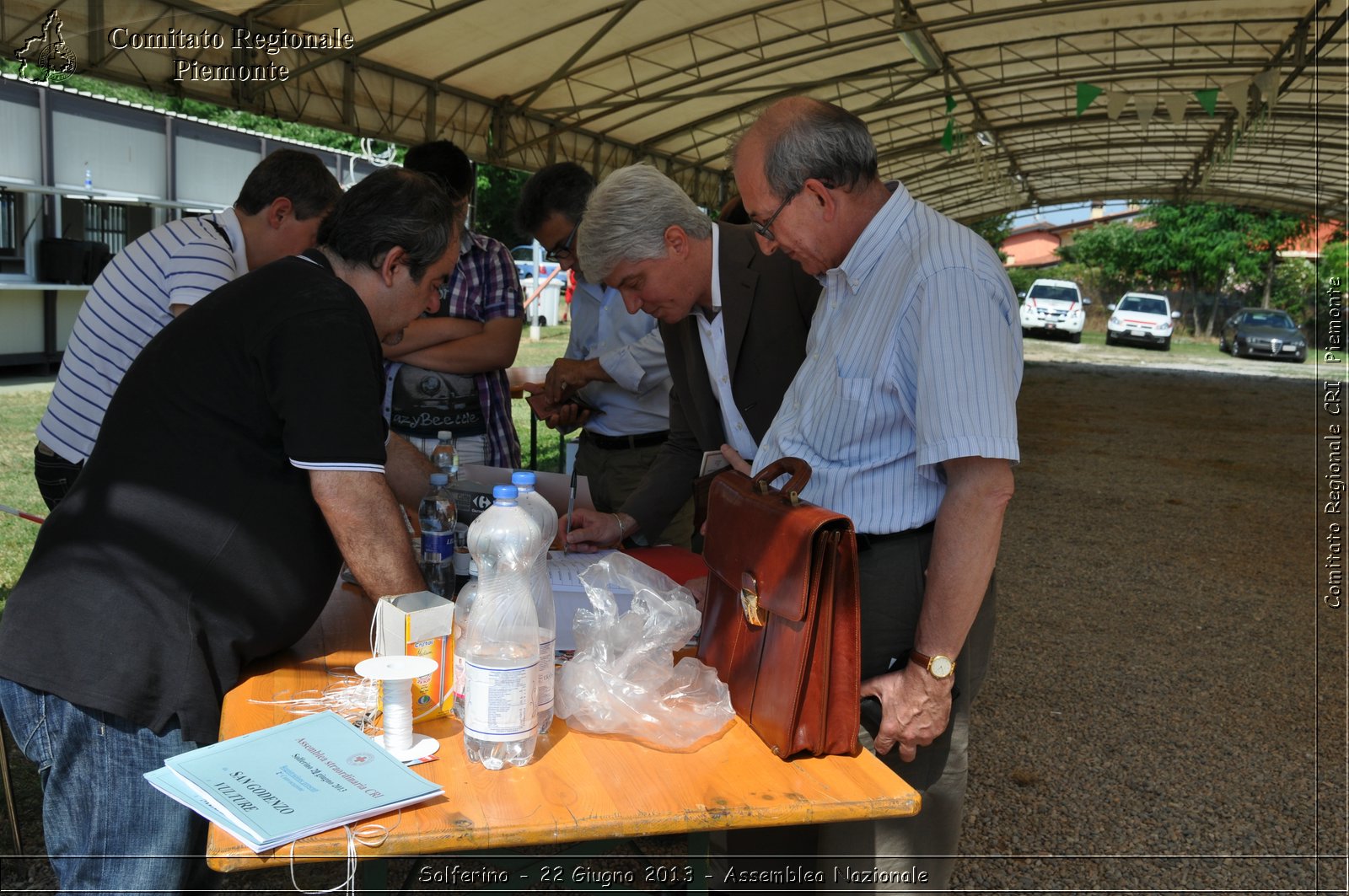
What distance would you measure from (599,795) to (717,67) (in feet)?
38.4

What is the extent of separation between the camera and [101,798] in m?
1.70

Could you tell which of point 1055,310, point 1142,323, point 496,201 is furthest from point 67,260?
point 1142,323

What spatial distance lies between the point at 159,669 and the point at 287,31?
7287 millimetres

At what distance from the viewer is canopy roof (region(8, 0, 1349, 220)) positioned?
7828 mm

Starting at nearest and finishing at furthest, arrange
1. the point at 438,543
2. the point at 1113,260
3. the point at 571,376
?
1. the point at 438,543
2. the point at 571,376
3. the point at 1113,260

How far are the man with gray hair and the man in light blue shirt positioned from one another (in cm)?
91

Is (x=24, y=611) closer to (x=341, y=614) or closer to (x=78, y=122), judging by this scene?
(x=341, y=614)

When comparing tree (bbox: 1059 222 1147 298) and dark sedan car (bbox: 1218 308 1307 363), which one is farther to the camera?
tree (bbox: 1059 222 1147 298)

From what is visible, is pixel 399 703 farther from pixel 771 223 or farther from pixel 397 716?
pixel 771 223

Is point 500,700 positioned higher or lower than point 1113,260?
lower

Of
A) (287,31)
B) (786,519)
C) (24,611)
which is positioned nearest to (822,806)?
(786,519)

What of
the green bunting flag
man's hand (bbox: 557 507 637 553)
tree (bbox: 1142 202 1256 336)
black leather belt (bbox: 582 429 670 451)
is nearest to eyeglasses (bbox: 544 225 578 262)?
black leather belt (bbox: 582 429 670 451)

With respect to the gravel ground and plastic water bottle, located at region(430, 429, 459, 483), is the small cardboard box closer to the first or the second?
plastic water bottle, located at region(430, 429, 459, 483)

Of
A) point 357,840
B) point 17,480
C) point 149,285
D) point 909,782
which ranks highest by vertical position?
point 149,285
